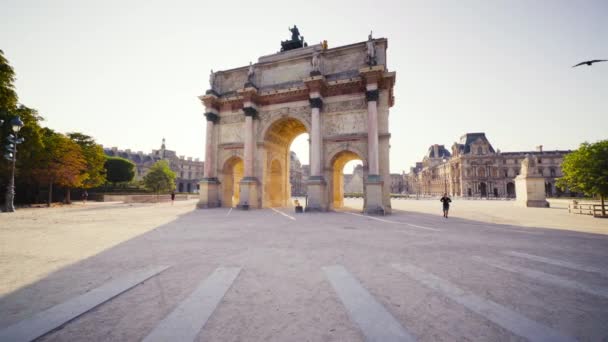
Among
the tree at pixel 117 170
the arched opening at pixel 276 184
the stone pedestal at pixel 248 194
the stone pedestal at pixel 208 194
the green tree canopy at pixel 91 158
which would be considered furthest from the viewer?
the tree at pixel 117 170

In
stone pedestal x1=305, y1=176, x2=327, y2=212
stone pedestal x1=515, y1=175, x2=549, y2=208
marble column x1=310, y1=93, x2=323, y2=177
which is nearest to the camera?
stone pedestal x1=305, y1=176, x2=327, y2=212

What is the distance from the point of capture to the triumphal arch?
18.2m

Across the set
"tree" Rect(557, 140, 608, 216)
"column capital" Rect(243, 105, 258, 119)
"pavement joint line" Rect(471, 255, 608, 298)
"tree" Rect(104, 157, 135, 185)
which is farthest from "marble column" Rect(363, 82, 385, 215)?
"tree" Rect(104, 157, 135, 185)

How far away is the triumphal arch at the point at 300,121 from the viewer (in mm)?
18250

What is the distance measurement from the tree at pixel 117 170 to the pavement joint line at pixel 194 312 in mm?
50305

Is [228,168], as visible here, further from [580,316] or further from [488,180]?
[488,180]

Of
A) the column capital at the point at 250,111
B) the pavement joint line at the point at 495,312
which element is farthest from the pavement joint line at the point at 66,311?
the column capital at the point at 250,111

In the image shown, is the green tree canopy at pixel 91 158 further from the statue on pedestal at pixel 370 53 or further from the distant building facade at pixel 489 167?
the distant building facade at pixel 489 167

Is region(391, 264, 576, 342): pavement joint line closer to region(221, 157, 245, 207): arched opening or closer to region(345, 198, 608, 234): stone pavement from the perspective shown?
region(345, 198, 608, 234): stone pavement

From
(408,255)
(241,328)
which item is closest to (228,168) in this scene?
(408,255)

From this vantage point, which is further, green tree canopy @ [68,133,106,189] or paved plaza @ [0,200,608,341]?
green tree canopy @ [68,133,106,189]

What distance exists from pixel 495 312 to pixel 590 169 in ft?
67.2

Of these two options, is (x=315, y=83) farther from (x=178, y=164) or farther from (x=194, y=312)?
(x=178, y=164)

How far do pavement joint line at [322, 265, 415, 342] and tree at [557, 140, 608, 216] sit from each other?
67.8 ft
